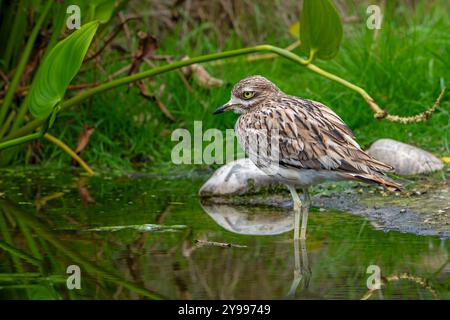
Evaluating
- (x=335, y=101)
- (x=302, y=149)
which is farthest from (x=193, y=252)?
(x=335, y=101)

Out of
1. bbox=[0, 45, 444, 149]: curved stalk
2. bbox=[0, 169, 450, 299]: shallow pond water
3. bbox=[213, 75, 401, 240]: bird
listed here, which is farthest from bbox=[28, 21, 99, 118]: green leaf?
bbox=[213, 75, 401, 240]: bird

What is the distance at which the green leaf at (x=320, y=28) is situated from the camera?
6645mm

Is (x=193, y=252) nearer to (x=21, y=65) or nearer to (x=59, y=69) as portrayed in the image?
(x=59, y=69)

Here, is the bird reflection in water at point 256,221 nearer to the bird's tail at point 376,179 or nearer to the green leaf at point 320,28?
the bird's tail at point 376,179

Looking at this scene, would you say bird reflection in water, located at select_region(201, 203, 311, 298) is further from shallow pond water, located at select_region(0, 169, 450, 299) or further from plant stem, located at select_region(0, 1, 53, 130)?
plant stem, located at select_region(0, 1, 53, 130)

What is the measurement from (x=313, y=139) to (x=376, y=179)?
0.57m

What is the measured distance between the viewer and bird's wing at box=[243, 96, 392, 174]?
630 centimetres

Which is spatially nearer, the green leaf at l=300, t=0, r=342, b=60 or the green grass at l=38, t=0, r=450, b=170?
the green leaf at l=300, t=0, r=342, b=60

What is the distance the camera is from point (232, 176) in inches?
312

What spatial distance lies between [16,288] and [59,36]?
13.6 feet

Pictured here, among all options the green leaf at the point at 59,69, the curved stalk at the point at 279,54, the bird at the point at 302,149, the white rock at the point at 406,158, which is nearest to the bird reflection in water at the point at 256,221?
the bird at the point at 302,149

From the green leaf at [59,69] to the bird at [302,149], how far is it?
1216mm

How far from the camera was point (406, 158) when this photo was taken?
26.8 ft

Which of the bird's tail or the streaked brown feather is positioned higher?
the streaked brown feather
